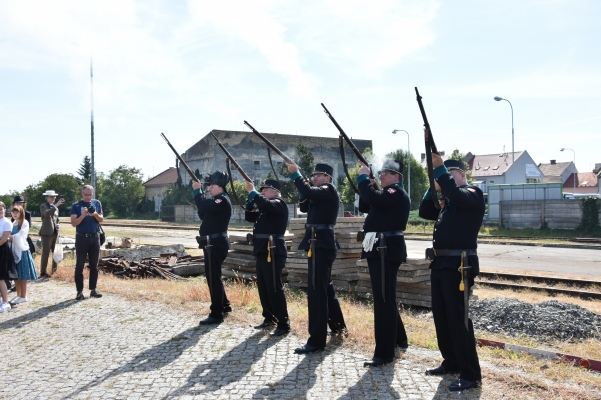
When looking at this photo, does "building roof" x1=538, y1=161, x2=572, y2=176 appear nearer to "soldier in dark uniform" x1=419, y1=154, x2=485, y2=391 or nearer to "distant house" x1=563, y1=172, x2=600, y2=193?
"distant house" x1=563, y1=172, x2=600, y2=193

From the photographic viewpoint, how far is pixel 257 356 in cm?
614

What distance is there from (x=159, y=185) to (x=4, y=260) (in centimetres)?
5331

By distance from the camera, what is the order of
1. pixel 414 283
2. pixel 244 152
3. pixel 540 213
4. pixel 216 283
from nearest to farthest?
pixel 216 283, pixel 414 283, pixel 540 213, pixel 244 152

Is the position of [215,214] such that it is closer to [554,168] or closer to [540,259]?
[540,259]

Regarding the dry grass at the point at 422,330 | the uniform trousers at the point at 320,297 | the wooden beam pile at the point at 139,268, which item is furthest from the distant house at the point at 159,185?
the uniform trousers at the point at 320,297

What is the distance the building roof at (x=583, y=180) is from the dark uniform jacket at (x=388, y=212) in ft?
258

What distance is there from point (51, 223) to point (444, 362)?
10.4 metres

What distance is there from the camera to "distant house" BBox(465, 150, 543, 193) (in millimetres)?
66625

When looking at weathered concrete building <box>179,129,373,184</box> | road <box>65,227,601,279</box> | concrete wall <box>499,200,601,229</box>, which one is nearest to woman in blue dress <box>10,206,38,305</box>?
road <box>65,227,601,279</box>

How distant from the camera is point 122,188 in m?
59.4

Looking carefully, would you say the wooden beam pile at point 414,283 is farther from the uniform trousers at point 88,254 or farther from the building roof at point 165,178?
the building roof at point 165,178

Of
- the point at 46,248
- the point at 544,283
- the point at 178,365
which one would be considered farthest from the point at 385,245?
the point at 46,248

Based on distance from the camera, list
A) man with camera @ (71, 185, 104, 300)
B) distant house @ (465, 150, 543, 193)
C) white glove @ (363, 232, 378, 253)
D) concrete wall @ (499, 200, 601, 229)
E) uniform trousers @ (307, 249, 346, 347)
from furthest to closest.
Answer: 1. distant house @ (465, 150, 543, 193)
2. concrete wall @ (499, 200, 601, 229)
3. man with camera @ (71, 185, 104, 300)
4. uniform trousers @ (307, 249, 346, 347)
5. white glove @ (363, 232, 378, 253)

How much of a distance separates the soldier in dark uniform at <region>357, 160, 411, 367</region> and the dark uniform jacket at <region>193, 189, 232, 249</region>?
2636mm
